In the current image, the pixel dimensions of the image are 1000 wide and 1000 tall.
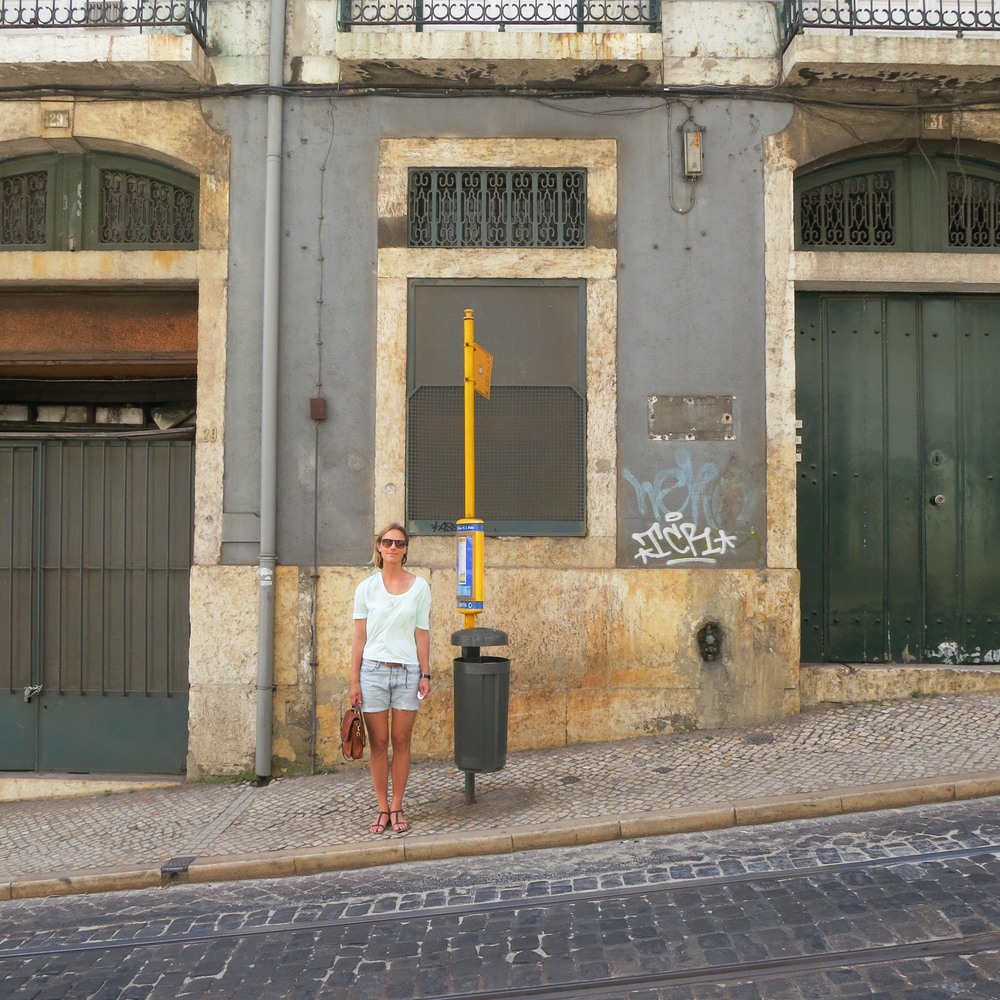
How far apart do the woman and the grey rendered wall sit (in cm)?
176

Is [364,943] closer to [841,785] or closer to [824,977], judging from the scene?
[824,977]

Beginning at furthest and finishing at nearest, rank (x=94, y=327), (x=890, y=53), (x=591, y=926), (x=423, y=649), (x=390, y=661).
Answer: (x=94, y=327) < (x=890, y=53) < (x=423, y=649) < (x=390, y=661) < (x=591, y=926)

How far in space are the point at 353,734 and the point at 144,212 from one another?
490cm

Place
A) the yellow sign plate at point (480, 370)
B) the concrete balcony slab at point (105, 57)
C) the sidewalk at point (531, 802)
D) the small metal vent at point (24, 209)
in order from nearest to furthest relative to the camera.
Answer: the sidewalk at point (531, 802)
the yellow sign plate at point (480, 370)
the concrete balcony slab at point (105, 57)
the small metal vent at point (24, 209)

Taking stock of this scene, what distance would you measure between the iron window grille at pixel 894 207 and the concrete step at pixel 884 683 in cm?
346

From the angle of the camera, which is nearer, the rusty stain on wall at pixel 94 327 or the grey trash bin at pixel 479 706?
the grey trash bin at pixel 479 706

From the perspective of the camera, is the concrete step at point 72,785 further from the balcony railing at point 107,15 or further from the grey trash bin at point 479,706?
the balcony railing at point 107,15

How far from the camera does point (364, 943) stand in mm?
4578

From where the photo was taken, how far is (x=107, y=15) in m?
8.21

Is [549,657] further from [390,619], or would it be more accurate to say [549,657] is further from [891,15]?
[891,15]

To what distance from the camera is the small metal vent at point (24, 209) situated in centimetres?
841

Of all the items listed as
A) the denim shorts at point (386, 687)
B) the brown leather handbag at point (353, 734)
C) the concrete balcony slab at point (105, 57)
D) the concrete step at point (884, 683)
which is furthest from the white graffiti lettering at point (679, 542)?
the concrete balcony slab at point (105, 57)

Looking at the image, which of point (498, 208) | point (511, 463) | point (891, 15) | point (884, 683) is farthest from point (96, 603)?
point (891, 15)

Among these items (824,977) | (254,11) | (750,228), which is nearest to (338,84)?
(254,11)
